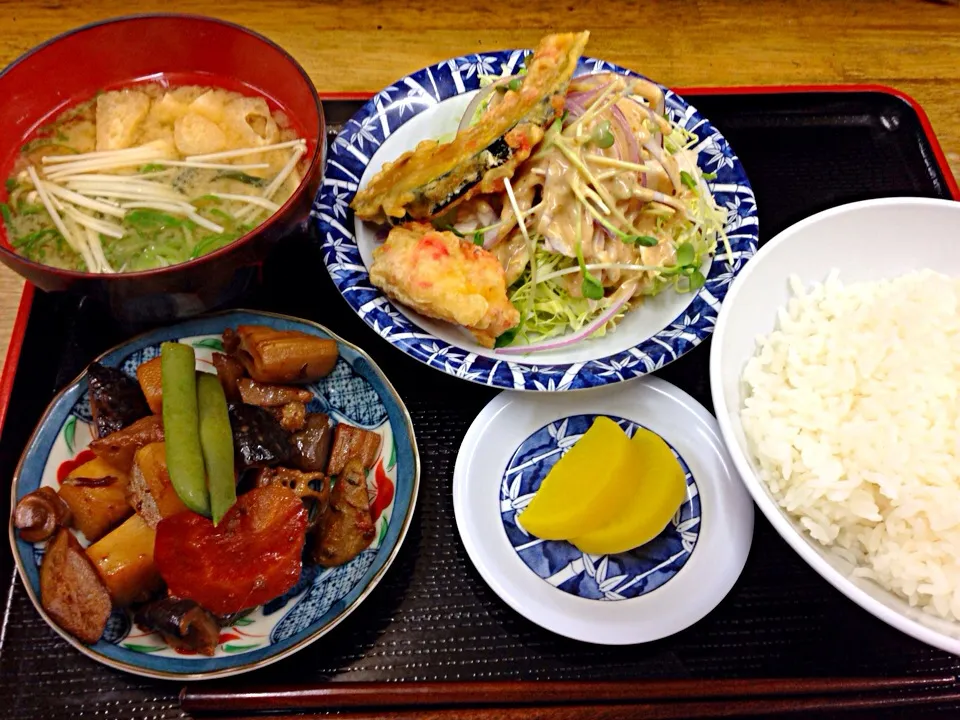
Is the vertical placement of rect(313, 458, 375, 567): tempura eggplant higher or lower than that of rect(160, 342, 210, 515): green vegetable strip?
lower

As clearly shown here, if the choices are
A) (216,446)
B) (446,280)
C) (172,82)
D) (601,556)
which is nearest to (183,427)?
(216,446)

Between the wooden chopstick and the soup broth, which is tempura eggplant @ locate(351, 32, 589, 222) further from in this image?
the wooden chopstick

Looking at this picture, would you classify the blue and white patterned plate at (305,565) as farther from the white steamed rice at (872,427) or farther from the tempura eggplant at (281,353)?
the white steamed rice at (872,427)

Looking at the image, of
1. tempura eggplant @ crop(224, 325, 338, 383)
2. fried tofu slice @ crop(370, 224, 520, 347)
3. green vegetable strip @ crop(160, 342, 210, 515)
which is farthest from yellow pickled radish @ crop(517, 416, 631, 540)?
green vegetable strip @ crop(160, 342, 210, 515)

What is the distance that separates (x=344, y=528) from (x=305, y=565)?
14cm

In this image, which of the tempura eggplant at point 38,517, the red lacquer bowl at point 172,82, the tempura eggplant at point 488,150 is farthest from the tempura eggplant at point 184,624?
the tempura eggplant at point 488,150

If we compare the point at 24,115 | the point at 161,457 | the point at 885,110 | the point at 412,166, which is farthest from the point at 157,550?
the point at 885,110

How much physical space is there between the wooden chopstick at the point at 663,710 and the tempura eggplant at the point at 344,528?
1.09 ft

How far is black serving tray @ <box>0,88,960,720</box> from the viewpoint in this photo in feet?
4.95

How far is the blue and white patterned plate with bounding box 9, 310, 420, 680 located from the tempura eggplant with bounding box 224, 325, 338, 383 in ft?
0.18

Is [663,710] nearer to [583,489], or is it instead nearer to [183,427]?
[583,489]

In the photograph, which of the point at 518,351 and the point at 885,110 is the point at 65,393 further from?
the point at 885,110

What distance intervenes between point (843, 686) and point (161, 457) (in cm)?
154

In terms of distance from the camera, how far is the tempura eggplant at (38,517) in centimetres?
148
